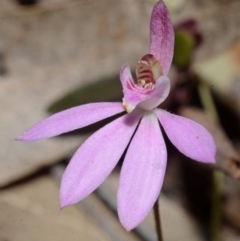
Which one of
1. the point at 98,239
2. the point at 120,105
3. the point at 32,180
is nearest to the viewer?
the point at 120,105

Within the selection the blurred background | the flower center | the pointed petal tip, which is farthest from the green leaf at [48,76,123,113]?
the pointed petal tip

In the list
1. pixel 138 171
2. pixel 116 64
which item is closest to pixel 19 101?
pixel 116 64

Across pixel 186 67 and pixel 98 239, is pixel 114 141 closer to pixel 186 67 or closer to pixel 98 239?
pixel 98 239

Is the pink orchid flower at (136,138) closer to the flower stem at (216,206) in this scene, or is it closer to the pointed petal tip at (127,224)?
the pointed petal tip at (127,224)

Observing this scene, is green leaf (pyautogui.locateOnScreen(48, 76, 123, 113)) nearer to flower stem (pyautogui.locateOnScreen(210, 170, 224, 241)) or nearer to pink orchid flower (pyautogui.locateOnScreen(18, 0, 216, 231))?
flower stem (pyautogui.locateOnScreen(210, 170, 224, 241))

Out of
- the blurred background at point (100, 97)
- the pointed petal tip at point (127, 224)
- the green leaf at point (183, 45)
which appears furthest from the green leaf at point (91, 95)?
the pointed petal tip at point (127, 224)

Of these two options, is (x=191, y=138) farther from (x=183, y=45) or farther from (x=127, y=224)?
(x=183, y=45)
